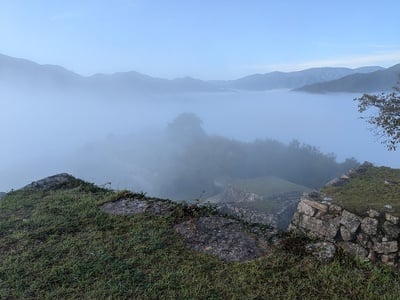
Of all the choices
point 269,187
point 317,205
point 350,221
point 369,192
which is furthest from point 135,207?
point 269,187

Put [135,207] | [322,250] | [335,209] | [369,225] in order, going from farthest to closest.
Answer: [335,209], [369,225], [135,207], [322,250]

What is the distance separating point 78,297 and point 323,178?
8393 centimetres

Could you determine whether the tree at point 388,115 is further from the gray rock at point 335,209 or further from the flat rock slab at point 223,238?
the flat rock slab at point 223,238

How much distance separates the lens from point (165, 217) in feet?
19.8

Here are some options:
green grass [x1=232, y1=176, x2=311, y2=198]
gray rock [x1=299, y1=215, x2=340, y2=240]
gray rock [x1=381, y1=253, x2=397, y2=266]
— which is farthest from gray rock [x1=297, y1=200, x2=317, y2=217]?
green grass [x1=232, y1=176, x2=311, y2=198]

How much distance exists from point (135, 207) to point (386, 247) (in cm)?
901

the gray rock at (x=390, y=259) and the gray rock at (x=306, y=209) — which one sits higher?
the gray rock at (x=306, y=209)

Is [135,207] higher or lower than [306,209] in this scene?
higher

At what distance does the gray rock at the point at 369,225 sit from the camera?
35.7ft

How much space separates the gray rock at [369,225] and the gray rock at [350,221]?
178 millimetres

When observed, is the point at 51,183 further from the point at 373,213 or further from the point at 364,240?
the point at 373,213

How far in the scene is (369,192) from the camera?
47.1 ft

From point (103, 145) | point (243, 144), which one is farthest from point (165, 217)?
point (103, 145)

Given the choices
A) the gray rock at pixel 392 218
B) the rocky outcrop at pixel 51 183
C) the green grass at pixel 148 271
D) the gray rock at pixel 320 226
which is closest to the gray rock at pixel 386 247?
the gray rock at pixel 392 218
